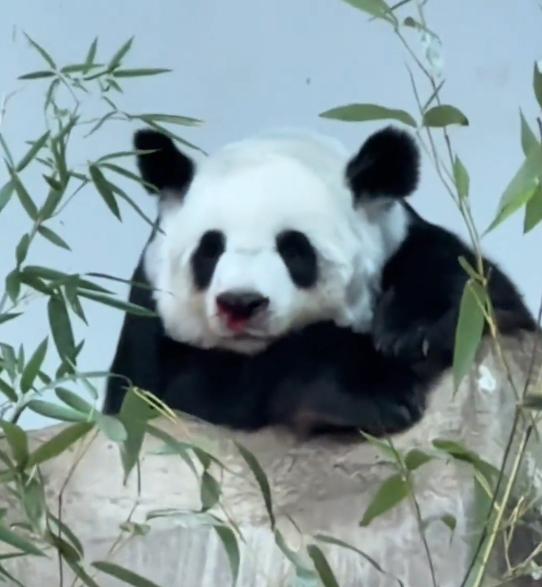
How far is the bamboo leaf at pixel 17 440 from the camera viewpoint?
106 cm

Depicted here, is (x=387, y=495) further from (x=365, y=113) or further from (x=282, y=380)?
(x=282, y=380)

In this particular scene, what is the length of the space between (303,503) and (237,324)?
219 mm

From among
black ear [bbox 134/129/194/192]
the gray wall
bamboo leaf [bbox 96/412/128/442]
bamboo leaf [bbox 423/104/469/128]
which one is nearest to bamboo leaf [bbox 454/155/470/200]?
bamboo leaf [bbox 423/104/469/128]

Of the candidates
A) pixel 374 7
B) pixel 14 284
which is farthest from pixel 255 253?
pixel 374 7

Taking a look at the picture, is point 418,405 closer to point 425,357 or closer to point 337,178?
point 425,357

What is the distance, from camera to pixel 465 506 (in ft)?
4.31

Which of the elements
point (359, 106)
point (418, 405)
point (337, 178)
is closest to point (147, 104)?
point (337, 178)

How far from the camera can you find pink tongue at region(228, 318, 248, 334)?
1.47 meters

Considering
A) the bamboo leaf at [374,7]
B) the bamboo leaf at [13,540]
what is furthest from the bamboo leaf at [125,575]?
the bamboo leaf at [374,7]

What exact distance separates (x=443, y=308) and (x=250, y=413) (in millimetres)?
236

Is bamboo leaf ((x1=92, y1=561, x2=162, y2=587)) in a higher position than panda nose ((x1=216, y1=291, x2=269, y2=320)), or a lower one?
lower

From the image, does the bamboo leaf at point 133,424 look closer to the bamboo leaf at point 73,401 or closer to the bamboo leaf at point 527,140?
the bamboo leaf at point 73,401

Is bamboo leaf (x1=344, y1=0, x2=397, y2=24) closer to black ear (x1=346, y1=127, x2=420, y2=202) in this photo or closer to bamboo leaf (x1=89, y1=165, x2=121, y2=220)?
bamboo leaf (x1=89, y1=165, x2=121, y2=220)

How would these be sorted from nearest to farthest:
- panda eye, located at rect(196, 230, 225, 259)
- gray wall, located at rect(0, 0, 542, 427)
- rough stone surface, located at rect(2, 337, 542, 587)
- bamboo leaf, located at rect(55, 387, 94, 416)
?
bamboo leaf, located at rect(55, 387, 94, 416) < rough stone surface, located at rect(2, 337, 542, 587) < panda eye, located at rect(196, 230, 225, 259) < gray wall, located at rect(0, 0, 542, 427)
